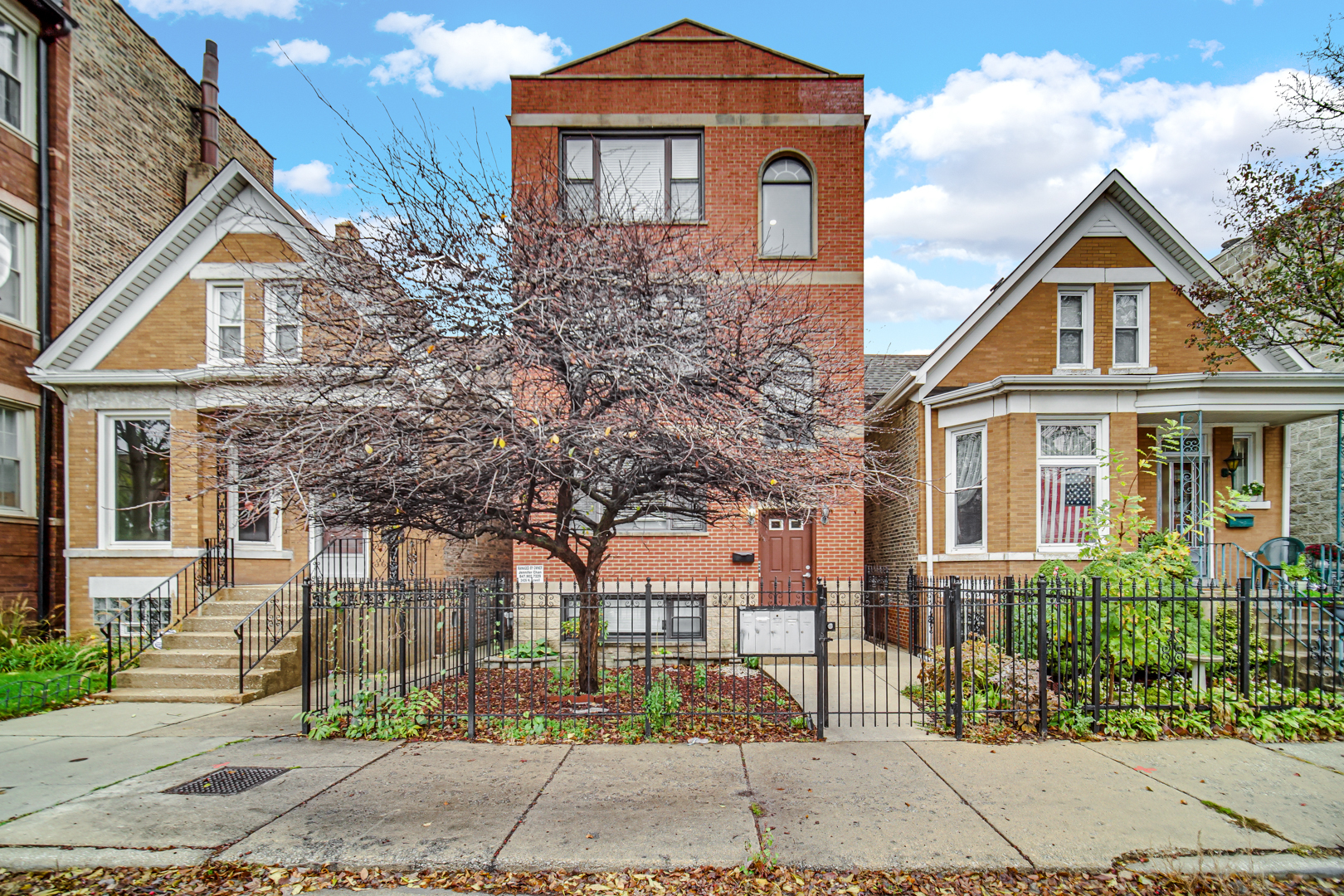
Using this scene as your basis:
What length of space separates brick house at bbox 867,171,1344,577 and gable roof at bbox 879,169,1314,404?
22mm

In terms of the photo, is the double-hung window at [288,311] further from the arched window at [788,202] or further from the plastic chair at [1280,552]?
the plastic chair at [1280,552]

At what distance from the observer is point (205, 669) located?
10.1m

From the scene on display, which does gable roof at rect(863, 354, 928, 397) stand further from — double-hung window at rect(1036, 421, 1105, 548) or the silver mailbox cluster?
the silver mailbox cluster

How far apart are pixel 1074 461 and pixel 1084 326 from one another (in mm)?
2911

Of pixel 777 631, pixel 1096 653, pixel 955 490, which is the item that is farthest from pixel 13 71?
pixel 1096 653

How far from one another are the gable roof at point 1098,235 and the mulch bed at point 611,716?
7.70m

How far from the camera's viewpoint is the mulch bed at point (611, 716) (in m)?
7.50

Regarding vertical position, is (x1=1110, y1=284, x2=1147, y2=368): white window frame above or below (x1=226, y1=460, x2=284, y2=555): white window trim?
above

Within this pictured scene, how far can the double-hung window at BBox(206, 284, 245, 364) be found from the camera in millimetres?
12984

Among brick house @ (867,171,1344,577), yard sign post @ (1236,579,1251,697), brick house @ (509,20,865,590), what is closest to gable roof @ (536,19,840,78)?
brick house @ (509,20,865,590)

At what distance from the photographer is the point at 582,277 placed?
6797 mm

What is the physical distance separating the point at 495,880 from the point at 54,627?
12395mm

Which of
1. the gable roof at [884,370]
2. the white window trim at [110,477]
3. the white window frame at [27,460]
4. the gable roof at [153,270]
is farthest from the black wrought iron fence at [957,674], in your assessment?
the gable roof at [153,270]

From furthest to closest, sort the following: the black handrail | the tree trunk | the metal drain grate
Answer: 1. the black handrail
2. the tree trunk
3. the metal drain grate
